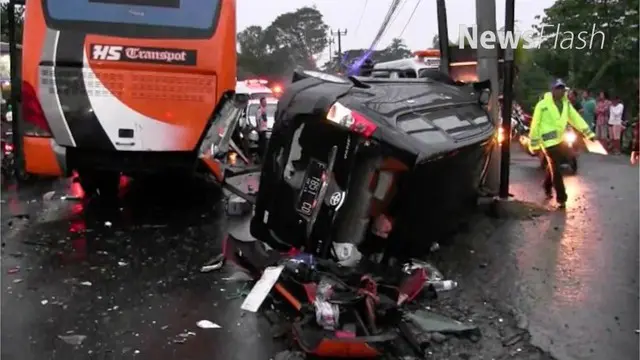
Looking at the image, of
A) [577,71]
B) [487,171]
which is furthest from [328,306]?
[577,71]

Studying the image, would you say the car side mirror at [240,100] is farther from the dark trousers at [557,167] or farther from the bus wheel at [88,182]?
the dark trousers at [557,167]

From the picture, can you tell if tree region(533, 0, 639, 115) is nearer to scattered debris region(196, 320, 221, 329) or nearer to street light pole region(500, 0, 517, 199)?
street light pole region(500, 0, 517, 199)

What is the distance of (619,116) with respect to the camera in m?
18.3

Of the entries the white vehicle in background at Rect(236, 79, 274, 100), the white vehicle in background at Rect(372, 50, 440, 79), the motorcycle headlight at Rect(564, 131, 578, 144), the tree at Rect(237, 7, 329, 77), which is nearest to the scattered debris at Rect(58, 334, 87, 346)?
the motorcycle headlight at Rect(564, 131, 578, 144)

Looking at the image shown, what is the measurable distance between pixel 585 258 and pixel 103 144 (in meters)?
4.97

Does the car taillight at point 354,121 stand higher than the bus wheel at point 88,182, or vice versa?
the car taillight at point 354,121

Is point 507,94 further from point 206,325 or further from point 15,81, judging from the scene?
point 15,81

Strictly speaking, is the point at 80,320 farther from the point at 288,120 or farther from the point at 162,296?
the point at 288,120

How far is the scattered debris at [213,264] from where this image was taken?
6324 millimetres

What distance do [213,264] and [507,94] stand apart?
4281 millimetres

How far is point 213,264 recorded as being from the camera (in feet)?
21.1

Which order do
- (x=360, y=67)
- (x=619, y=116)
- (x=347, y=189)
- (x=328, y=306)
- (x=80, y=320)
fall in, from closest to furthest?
(x=328, y=306), (x=80, y=320), (x=347, y=189), (x=360, y=67), (x=619, y=116)

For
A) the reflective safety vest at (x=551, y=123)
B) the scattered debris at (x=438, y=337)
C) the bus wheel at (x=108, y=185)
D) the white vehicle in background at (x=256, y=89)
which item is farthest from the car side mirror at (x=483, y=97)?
the white vehicle in background at (x=256, y=89)

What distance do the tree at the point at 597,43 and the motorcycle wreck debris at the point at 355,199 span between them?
1229cm
